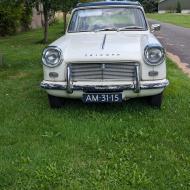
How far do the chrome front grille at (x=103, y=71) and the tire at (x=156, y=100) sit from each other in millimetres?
564

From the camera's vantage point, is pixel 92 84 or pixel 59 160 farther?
pixel 92 84

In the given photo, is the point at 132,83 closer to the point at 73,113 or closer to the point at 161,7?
the point at 73,113

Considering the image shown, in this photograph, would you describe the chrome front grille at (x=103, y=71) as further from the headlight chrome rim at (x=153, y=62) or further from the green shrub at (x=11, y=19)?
the green shrub at (x=11, y=19)

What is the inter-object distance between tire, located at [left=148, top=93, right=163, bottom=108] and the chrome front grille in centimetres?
56

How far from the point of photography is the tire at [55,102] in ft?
21.4

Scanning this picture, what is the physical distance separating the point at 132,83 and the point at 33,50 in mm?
9133

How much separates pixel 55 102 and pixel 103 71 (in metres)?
0.94

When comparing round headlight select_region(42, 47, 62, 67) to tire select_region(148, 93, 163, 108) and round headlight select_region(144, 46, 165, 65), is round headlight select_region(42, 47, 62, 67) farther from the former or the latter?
tire select_region(148, 93, 163, 108)

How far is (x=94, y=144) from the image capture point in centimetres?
514

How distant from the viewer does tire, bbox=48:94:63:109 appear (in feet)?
21.4

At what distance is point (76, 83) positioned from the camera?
6.11 meters

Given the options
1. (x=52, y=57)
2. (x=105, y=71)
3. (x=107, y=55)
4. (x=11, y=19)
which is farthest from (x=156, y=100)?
(x=11, y=19)

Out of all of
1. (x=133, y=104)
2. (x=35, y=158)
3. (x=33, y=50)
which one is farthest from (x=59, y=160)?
(x=33, y=50)

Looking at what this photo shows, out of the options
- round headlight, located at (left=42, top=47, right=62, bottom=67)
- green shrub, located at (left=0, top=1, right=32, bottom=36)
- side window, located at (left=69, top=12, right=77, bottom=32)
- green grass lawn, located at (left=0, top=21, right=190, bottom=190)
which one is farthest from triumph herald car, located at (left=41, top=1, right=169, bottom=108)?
green shrub, located at (left=0, top=1, right=32, bottom=36)
